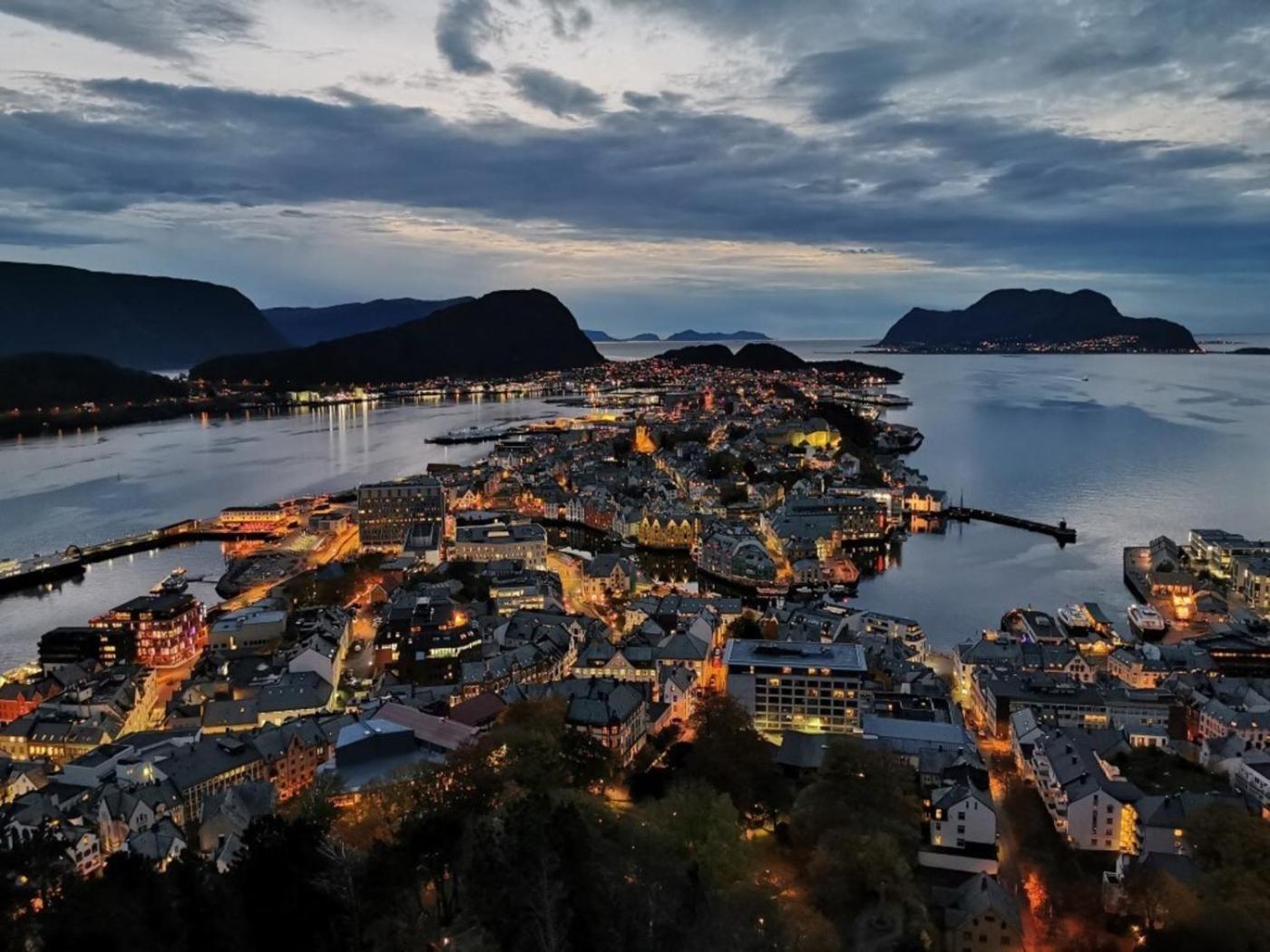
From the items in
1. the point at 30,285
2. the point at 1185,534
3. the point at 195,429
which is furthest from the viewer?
the point at 30,285

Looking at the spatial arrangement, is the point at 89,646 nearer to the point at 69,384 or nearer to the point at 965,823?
the point at 965,823

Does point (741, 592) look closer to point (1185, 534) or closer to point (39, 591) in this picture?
point (1185, 534)

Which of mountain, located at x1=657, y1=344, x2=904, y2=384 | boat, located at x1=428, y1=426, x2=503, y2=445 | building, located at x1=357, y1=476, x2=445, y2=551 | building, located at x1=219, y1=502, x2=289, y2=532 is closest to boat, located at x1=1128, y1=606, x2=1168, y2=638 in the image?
building, located at x1=357, y1=476, x2=445, y2=551

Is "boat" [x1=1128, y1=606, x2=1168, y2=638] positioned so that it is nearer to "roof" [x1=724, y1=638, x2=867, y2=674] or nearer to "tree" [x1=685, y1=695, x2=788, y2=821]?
"roof" [x1=724, y1=638, x2=867, y2=674]

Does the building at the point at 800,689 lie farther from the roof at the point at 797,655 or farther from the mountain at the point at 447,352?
the mountain at the point at 447,352

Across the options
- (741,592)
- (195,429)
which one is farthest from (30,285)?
(741,592)

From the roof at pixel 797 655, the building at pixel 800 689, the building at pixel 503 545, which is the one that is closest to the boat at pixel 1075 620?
the roof at pixel 797 655
